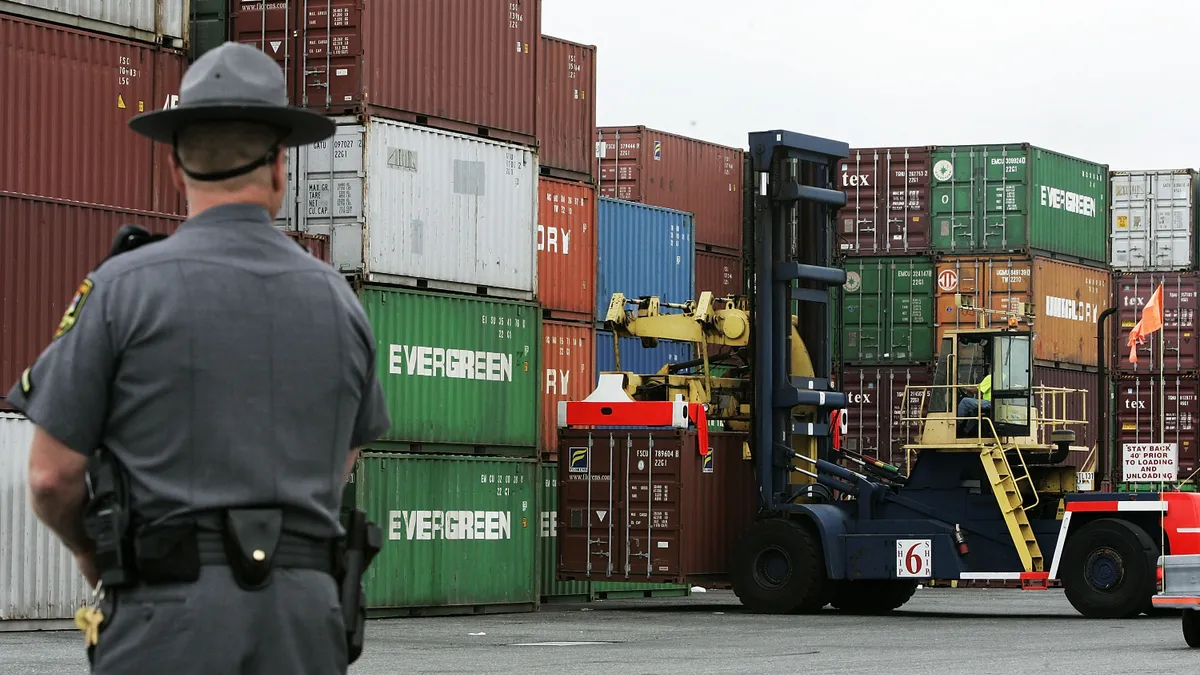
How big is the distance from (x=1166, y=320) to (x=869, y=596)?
1693cm

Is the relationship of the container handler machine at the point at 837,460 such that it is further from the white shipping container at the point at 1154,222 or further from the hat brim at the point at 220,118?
the hat brim at the point at 220,118

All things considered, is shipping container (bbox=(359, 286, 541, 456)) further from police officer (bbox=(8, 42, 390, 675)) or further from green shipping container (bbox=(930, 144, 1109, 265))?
police officer (bbox=(8, 42, 390, 675))

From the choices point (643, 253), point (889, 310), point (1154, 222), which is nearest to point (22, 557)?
point (643, 253)

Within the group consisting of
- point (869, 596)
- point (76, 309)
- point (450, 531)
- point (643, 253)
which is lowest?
point (869, 596)

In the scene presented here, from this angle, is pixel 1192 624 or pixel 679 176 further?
pixel 679 176

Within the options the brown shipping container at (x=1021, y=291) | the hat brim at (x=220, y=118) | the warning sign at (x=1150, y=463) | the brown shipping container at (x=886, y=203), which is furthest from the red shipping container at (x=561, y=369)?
the hat brim at (x=220, y=118)

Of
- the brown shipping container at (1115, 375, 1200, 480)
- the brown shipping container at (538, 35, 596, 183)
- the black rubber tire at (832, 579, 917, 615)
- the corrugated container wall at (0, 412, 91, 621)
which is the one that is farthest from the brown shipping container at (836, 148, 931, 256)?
the corrugated container wall at (0, 412, 91, 621)

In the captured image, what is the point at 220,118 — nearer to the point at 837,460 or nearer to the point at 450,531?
the point at 450,531

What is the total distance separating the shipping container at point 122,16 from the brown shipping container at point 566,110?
20.1 ft

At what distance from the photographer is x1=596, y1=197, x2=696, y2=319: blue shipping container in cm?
2997

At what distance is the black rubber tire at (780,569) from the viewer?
81.6 feet

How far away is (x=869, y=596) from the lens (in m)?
26.0

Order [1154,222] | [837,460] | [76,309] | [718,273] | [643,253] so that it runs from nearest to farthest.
Result: [76,309]
[837,460]
[643,253]
[718,273]
[1154,222]

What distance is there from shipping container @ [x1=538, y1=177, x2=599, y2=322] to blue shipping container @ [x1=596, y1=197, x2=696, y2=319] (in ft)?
3.55
